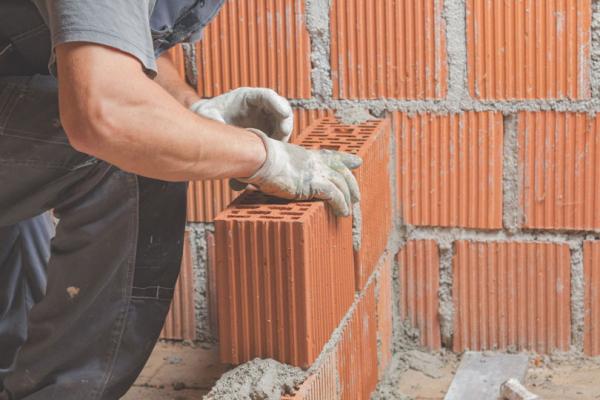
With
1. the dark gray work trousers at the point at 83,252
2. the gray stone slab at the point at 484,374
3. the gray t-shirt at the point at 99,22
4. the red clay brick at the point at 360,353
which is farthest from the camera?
the gray stone slab at the point at 484,374

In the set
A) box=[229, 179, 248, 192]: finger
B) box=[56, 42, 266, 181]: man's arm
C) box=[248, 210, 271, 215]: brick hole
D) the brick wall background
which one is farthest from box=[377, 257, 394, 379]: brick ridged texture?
box=[56, 42, 266, 181]: man's arm

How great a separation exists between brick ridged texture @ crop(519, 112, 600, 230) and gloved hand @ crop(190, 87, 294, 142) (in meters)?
0.84

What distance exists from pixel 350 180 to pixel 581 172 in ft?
3.17

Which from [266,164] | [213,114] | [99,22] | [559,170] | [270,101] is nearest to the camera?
[99,22]

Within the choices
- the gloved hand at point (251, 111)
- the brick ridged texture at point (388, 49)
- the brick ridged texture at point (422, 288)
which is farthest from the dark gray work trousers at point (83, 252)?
the brick ridged texture at point (422, 288)

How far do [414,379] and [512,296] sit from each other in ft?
1.40

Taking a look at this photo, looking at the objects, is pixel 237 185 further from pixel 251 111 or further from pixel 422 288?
pixel 422 288

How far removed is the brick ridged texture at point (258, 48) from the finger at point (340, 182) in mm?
828

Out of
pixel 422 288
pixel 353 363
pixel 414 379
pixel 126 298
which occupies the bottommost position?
pixel 414 379

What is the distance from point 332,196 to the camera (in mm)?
2594

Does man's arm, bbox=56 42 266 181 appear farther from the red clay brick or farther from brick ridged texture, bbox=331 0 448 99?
brick ridged texture, bbox=331 0 448 99

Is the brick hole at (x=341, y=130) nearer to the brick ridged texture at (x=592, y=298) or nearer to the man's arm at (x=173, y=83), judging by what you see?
the man's arm at (x=173, y=83)

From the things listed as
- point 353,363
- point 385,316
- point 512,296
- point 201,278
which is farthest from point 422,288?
point 201,278

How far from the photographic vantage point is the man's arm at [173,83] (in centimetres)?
313
